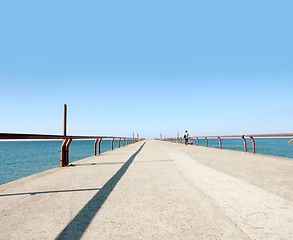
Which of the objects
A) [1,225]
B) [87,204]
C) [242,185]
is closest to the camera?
[1,225]

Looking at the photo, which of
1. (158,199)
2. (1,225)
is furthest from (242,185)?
(1,225)

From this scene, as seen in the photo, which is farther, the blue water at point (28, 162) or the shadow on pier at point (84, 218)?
the blue water at point (28, 162)

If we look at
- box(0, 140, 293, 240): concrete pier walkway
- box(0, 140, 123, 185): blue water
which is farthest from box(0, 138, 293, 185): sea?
box(0, 140, 293, 240): concrete pier walkway

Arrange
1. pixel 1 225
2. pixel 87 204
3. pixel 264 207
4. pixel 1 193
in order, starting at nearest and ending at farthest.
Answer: pixel 1 225, pixel 264 207, pixel 87 204, pixel 1 193

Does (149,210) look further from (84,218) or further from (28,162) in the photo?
(28,162)

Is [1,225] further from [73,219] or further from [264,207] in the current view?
[264,207]

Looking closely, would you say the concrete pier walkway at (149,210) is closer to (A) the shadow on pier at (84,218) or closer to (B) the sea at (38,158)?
(A) the shadow on pier at (84,218)

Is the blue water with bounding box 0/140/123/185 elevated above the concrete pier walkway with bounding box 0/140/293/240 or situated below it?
below

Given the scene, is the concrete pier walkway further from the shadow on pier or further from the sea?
the sea

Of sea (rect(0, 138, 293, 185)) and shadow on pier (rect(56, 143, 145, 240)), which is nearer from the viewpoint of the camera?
shadow on pier (rect(56, 143, 145, 240))

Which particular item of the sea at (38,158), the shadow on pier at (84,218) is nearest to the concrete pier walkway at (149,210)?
the shadow on pier at (84,218)

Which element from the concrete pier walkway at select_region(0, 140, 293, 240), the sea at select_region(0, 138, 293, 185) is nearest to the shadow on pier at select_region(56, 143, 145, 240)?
the concrete pier walkway at select_region(0, 140, 293, 240)

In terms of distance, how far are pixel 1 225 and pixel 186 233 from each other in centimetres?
200

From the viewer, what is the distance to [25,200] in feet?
9.84
